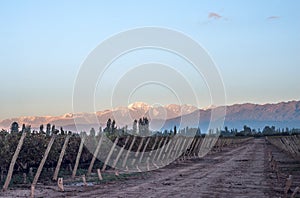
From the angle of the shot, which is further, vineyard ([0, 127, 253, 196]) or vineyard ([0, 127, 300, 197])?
vineyard ([0, 127, 253, 196])

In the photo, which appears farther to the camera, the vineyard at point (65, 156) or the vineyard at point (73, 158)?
the vineyard at point (65, 156)

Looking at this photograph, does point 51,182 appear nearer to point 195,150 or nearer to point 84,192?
point 84,192

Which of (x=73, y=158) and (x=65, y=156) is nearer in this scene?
(x=65, y=156)

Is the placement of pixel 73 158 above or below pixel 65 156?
below

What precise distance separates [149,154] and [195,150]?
64.9 ft

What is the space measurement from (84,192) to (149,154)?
22979mm

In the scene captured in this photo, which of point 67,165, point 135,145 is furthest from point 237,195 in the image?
point 135,145

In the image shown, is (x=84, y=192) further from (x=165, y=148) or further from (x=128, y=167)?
(x=165, y=148)

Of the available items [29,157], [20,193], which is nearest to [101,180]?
[29,157]

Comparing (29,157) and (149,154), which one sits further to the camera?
(149,154)

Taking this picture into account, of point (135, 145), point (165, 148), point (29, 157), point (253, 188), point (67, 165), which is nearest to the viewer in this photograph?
point (253, 188)

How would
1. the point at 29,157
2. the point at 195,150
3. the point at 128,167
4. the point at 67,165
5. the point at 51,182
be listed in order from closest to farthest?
the point at 51,182 → the point at 29,157 → the point at 67,165 → the point at 128,167 → the point at 195,150

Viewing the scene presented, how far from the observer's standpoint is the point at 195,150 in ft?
195

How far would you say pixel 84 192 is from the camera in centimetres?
1758
